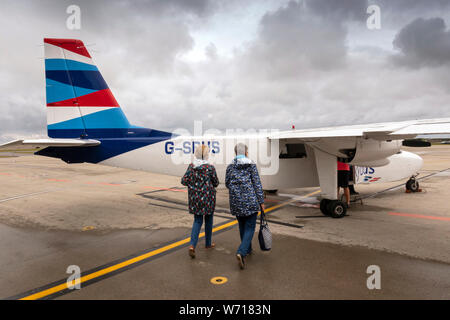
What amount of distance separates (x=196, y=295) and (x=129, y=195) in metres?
7.63

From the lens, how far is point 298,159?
7785 millimetres

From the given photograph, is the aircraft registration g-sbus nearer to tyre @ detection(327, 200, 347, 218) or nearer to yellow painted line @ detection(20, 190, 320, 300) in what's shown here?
tyre @ detection(327, 200, 347, 218)

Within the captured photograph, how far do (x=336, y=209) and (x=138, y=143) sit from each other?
18.8 feet

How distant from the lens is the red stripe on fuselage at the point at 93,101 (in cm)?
727

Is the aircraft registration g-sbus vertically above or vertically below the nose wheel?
above

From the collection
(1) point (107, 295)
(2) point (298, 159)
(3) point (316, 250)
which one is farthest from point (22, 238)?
(2) point (298, 159)

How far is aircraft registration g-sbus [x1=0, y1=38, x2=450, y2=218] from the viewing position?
707 cm

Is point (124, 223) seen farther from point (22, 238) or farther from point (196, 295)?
point (196, 295)

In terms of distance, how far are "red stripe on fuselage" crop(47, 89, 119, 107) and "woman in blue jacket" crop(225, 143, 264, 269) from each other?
5.44 m
